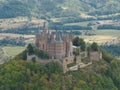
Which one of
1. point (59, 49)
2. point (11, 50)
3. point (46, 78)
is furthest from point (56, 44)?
point (11, 50)

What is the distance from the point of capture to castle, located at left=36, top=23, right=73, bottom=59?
291 feet

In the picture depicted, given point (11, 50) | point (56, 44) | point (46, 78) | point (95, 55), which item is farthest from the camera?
point (11, 50)

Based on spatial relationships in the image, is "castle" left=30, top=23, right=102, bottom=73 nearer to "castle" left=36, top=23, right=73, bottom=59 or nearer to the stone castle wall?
"castle" left=36, top=23, right=73, bottom=59

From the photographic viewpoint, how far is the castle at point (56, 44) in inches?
3489

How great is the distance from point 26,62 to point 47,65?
4.24 meters

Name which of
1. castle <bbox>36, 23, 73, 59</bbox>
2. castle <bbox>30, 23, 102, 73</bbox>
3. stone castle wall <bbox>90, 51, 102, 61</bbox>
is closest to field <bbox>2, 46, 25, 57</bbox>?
stone castle wall <bbox>90, 51, 102, 61</bbox>

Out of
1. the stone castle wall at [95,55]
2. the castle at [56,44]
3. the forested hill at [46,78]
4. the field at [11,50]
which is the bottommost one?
the field at [11,50]

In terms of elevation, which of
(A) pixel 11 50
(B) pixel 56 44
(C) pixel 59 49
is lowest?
(A) pixel 11 50

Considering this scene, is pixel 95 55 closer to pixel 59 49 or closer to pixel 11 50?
pixel 59 49

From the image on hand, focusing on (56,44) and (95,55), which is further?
(95,55)

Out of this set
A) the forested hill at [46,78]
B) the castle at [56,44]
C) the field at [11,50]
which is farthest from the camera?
the field at [11,50]

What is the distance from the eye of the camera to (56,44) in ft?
290

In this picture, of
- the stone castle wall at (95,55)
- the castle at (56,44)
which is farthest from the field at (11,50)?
the castle at (56,44)

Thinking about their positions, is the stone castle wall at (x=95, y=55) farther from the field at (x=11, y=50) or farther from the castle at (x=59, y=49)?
the field at (x=11, y=50)
